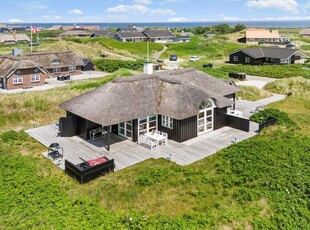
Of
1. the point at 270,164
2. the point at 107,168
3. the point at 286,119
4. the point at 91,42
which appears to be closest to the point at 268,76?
the point at 286,119

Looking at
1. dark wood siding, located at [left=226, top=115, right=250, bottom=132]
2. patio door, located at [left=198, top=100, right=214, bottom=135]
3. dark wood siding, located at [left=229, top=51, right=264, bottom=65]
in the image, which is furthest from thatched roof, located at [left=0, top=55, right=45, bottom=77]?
dark wood siding, located at [left=229, top=51, right=264, bottom=65]

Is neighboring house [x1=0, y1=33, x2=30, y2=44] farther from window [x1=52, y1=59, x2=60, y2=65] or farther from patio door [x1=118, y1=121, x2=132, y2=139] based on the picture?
patio door [x1=118, y1=121, x2=132, y2=139]

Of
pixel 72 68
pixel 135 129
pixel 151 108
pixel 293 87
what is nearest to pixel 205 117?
pixel 151 108

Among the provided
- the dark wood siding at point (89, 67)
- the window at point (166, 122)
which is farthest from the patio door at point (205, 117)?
the dark wood siding at point (89, 67)

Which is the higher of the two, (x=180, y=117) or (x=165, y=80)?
(x=165, y=80)

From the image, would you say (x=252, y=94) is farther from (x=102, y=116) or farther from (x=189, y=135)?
(x=102, y=116)

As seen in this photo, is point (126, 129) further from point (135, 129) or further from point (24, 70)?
point (24, 70)
